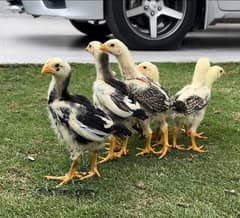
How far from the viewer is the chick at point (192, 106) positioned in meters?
4.54

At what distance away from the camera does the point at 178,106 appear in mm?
4508

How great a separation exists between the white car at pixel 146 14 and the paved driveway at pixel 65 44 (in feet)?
0.67

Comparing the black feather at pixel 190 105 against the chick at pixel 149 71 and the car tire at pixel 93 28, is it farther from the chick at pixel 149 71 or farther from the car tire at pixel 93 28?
the car tire at pixel 93 28

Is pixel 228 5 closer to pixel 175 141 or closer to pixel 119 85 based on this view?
pixel 175 141

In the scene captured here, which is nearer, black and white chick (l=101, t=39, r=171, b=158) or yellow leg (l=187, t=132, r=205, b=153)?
black and white chick (l=101, t=39, r=171, b=158)

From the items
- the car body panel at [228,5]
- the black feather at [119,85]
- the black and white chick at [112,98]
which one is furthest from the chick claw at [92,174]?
the car body panel at [228,5]

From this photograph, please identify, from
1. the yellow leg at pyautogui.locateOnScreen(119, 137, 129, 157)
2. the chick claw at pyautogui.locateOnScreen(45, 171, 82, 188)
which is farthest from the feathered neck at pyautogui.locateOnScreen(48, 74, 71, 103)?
the yellow leg at pyautogui.locateOnScreen(119, 137, 129, 157)

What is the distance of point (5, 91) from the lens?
20.0ft

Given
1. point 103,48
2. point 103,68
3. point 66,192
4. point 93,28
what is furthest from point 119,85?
point 93,28

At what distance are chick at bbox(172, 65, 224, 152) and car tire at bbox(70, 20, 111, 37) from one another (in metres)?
4.57

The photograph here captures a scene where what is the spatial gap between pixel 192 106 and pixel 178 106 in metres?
0.12

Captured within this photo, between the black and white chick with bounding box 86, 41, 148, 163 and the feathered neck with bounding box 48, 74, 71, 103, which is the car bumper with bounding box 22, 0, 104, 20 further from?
the feathered neck with bounding box 48, 74, 71, 103

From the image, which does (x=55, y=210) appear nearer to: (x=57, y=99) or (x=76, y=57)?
(x=57, y=99)

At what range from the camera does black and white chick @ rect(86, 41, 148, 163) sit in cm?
421
